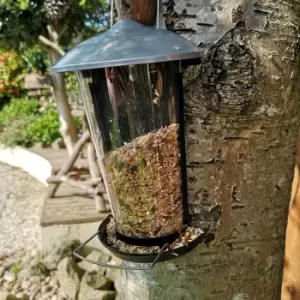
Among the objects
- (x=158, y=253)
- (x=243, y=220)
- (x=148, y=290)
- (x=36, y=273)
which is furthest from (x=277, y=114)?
(x=36, y=273)

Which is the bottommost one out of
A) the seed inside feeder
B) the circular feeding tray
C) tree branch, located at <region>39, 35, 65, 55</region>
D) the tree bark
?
tree branch, located at <region>39, 35, 65, 55</region>

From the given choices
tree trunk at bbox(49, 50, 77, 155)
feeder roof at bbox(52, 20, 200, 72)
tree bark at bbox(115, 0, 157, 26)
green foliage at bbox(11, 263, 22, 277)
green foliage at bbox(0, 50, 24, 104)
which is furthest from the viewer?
green foliage at bbox(0, 50, 24, 104)

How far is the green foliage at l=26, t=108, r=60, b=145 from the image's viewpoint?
507cm

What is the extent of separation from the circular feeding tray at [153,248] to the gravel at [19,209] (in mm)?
2695

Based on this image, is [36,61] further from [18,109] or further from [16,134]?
[16,134]

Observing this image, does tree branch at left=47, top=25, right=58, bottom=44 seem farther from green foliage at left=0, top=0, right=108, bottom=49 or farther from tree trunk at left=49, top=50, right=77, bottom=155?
tree trunk at left=49, top=50, right=77, bottom=155

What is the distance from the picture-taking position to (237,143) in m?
0.69

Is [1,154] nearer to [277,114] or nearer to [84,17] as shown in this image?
[84,17]

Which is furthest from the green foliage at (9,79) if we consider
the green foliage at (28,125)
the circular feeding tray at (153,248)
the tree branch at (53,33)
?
the circular feeding tray at (153,248)

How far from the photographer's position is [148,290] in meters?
0.82

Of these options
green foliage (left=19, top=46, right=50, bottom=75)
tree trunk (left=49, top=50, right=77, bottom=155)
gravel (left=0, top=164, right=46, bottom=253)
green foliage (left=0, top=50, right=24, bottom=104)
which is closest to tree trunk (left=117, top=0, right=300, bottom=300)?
gravel (left=0, top=164, right=46, bottom=253)

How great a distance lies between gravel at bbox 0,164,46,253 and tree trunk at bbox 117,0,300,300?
8.93 ft

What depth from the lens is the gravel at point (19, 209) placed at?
339 cm

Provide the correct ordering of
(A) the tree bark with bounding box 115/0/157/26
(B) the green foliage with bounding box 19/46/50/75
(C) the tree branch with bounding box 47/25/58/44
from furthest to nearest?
(B) the green foliage with bounding box 19/46/50/75, (C) the tree branch with bounding box 47/25/58/44, (A) the tree bark with bounding box 115/0/157/26
